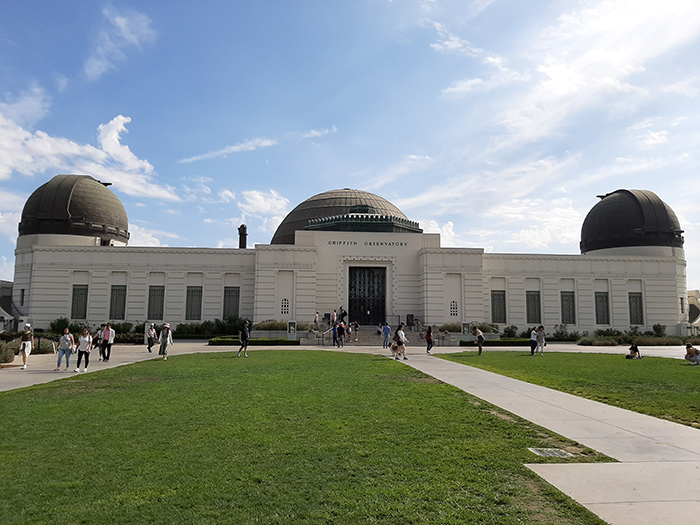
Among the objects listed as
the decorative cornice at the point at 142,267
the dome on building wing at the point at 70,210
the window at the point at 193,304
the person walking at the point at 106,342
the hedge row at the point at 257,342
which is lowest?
the hedge row at the point at 257,342

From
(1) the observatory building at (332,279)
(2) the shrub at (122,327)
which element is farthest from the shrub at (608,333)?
(2) the shrub at (122,327)

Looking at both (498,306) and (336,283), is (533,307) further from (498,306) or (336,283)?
(336,283)

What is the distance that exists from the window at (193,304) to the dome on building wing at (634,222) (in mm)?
37996

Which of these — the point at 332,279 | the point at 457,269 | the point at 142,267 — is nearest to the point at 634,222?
the point at 457,269

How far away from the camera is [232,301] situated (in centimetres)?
4178

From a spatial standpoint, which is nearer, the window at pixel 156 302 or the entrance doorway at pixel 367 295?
the window at pixel 156 302

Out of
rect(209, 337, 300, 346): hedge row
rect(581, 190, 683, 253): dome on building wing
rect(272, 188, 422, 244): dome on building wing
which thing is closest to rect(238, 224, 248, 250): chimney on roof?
rect(272, 188, 422, 244): dome on building wing

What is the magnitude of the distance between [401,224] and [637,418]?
36.6 meters

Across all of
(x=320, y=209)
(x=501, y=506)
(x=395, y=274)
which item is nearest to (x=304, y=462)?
(x=501, y=506)

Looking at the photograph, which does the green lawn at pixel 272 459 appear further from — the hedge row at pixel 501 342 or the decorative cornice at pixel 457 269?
the decorative cornice at pixel 457 269

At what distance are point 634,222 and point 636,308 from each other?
8.44m

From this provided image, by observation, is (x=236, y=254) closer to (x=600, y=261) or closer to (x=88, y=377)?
(x=88, y=377)

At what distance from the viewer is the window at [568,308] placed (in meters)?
43.0

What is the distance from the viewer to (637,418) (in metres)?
8.83
